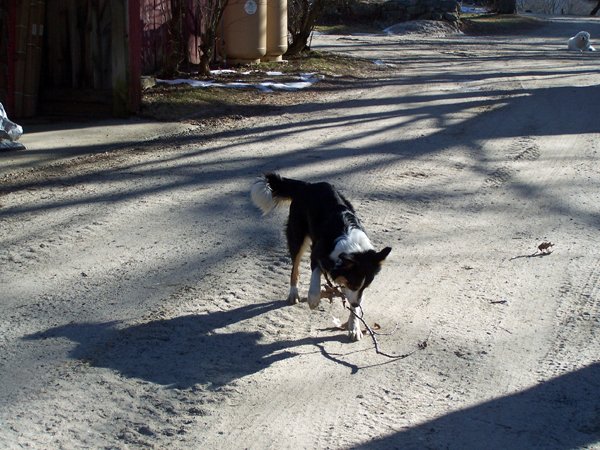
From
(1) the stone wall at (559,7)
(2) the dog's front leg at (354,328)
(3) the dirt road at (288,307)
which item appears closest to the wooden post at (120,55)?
(3) the dirt road at (288,307)

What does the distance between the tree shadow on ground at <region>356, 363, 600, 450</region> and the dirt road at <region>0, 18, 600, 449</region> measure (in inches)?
0.5

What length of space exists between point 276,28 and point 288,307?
14.5 meters

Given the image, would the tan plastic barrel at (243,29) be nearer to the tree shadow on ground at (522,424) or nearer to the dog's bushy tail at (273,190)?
the dog's bushy tail at (273,190)

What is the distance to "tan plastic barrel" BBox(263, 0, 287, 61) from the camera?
757 inches

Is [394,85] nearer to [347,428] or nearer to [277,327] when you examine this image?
[277,327]

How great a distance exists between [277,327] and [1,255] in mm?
2506

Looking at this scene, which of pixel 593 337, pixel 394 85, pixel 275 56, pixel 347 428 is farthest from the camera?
pixel 275 56

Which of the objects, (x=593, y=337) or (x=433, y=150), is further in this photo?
(x=433, y=150)

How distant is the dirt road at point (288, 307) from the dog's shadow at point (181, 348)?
16mm

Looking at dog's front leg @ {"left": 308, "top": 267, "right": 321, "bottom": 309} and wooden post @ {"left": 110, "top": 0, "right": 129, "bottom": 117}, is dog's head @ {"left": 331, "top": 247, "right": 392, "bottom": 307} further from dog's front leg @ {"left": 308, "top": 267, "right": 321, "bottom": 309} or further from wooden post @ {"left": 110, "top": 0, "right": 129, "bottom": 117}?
wooden post @ {"left": 110, "top": 0, "right": 129, "bottom": 117}

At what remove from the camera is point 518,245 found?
23.8 feet

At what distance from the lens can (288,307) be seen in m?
5.83

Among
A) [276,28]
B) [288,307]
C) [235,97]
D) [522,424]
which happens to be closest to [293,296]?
[288,307]

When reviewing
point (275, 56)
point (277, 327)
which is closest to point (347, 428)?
point (277, 327)
